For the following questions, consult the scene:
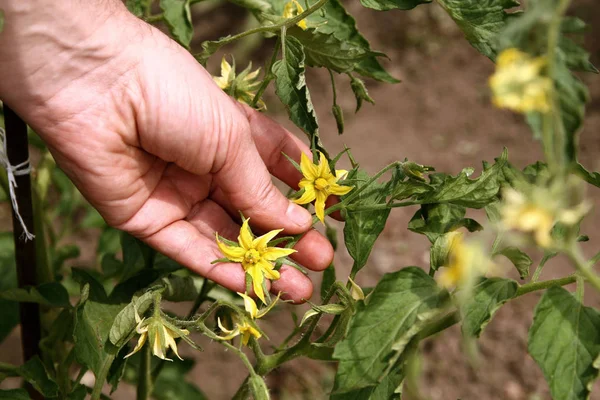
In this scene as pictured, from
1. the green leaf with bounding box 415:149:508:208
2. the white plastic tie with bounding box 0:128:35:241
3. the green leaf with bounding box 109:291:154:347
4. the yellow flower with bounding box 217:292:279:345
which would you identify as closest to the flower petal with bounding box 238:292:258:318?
the yellow flower with bounding box 217:292:279:345

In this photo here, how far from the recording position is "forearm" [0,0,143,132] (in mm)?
900

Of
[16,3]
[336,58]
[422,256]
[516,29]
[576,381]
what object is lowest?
[422,256]

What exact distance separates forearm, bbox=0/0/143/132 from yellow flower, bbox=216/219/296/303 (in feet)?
0.96

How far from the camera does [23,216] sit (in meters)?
1.02

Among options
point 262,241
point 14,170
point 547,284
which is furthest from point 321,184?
point 14,170

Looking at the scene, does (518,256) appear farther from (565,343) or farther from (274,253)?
(274,253)

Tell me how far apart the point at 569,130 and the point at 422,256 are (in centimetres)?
170

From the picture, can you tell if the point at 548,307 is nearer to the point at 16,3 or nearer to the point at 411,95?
the point at 16,3

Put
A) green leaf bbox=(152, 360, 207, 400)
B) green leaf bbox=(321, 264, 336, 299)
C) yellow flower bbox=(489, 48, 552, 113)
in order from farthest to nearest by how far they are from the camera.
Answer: green leaf bbox=(152, 360, 207, 400), green leaf bbox=(321, 264, 336, 299), yellow flower bbox=(489, 48, 552, 113)

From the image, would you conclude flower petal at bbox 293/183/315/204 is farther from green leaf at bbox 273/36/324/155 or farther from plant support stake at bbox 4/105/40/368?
plant support stake at bbox 4/105/40/368

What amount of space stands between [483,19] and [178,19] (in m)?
0.46

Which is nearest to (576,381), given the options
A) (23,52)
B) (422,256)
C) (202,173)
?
(202,173)

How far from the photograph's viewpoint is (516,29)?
17.7 inches

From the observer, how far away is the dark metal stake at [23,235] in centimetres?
98
